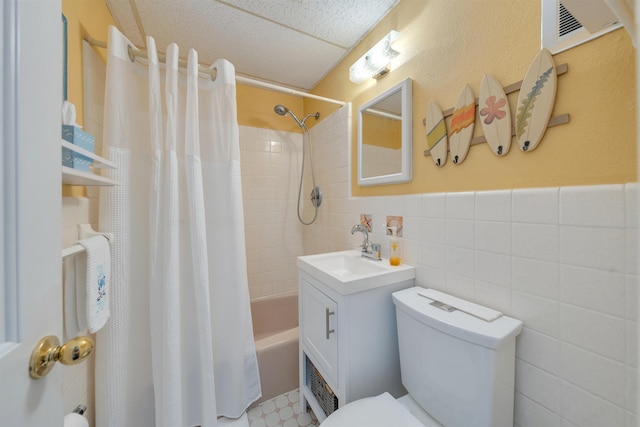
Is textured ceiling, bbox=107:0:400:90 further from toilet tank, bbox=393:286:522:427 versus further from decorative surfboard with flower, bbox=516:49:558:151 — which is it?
toilet tank, bbox=393:286:522:427

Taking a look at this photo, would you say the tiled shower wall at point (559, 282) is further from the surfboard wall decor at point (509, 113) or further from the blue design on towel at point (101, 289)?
the blue design on towel at point (101, 289)

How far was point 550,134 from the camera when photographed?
2.35 feet

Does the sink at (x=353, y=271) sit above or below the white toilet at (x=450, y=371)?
above

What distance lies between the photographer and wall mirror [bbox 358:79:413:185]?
1176 millimetres

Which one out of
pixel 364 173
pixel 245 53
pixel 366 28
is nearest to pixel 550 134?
pixel 364 173

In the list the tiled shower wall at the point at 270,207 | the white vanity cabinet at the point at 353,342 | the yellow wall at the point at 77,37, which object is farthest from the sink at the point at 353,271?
the yellow wall at the point at 77,37

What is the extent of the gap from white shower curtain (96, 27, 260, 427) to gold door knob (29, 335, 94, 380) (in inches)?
27.5

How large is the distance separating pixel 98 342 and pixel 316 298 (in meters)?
0.95

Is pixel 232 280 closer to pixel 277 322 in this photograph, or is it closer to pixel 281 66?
pixel 277 322

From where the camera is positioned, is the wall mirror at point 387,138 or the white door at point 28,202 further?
the wall mirror at point 387,138

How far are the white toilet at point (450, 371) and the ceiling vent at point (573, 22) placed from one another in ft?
2.77

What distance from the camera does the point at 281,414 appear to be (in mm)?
1326

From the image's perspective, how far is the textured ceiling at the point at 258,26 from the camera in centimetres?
125

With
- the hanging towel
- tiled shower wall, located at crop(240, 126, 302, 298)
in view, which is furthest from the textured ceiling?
the hanging towel
